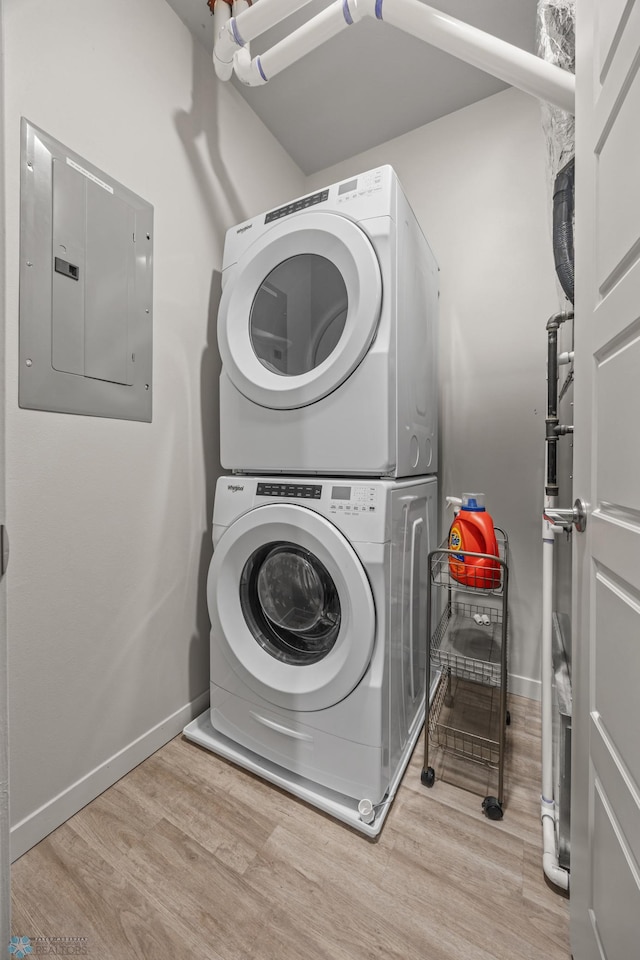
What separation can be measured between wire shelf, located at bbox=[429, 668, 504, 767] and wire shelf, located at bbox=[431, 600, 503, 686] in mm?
145

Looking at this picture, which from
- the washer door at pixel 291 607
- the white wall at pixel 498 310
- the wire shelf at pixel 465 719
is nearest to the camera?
the washer door at pixel 291 607

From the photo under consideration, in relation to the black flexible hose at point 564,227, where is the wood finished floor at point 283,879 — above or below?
below

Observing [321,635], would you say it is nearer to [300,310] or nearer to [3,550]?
[3,550]

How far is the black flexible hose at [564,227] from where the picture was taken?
1045 mm

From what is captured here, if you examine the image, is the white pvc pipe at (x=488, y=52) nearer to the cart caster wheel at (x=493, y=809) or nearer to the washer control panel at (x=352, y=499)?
the washer control panel at (x=352, y=499)

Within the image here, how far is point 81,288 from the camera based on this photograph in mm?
1096

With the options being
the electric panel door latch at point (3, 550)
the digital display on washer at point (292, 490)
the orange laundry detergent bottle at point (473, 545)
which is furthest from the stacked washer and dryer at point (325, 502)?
the electric panel door latch at point (3, 550)

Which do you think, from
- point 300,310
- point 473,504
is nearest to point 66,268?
point 300,310

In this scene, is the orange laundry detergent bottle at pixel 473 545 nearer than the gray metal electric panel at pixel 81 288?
No

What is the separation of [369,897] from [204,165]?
2253 mm

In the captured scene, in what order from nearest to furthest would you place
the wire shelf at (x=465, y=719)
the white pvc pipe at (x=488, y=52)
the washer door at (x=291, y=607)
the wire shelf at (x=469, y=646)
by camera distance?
the white pvc pipe at (x=488, y=52)
the washer door at (x=291, y=607)
the wire shelf at (x=469, y=646)
the wire shelf at (x=465, y=719)

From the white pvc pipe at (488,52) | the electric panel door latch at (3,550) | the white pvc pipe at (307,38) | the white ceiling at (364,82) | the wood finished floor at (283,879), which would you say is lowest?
the wood finished floor at (283,879)

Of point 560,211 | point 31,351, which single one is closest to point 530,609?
point 560,211

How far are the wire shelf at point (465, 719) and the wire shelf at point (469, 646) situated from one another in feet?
0.48
